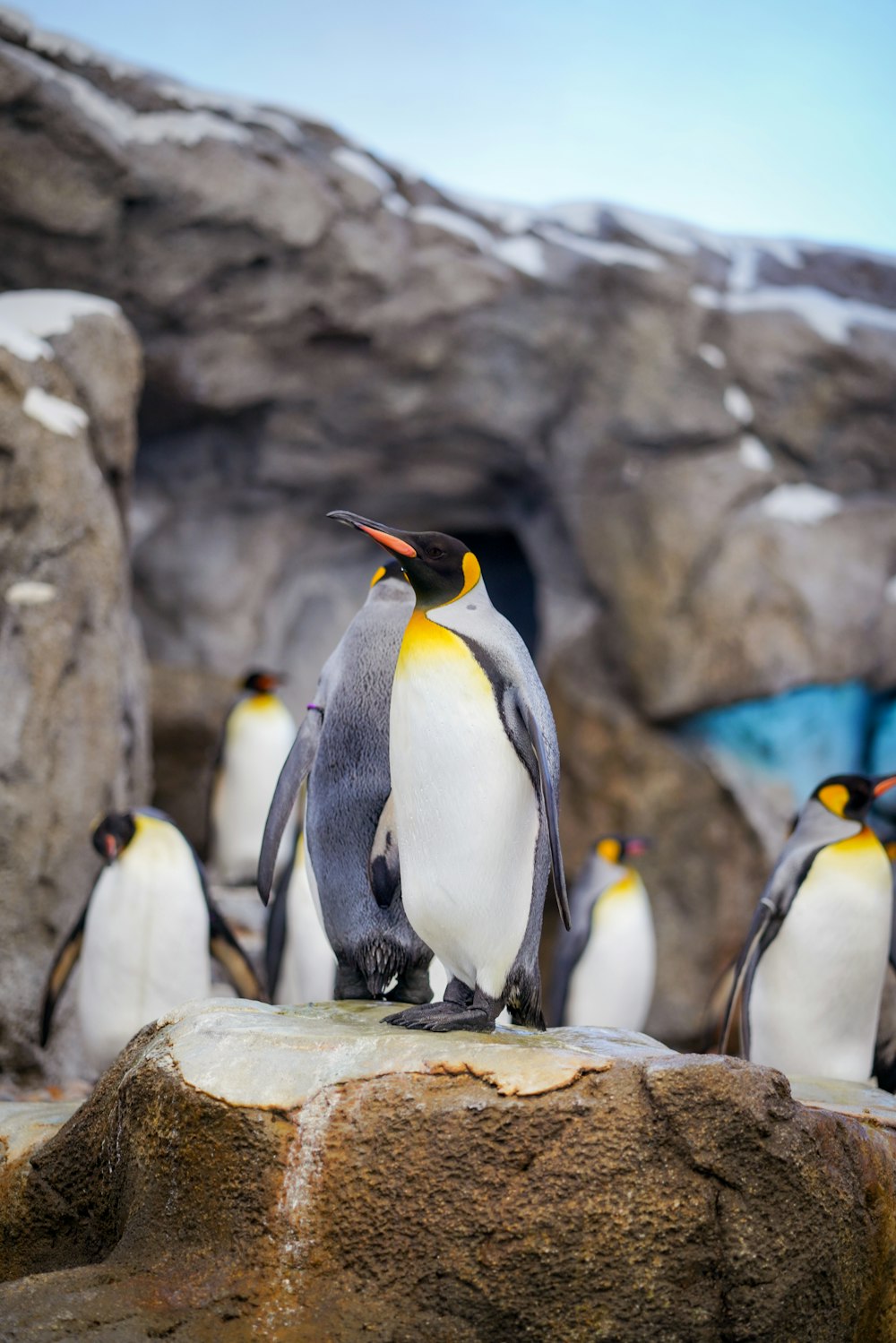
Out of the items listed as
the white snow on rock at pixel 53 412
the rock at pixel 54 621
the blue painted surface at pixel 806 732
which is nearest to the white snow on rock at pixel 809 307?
the blue painted surface at pixel 806 732

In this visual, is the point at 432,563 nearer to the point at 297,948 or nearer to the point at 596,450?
the point at 297,948

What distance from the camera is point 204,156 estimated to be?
7297mm

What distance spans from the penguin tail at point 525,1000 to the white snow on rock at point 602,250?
23.1 feet

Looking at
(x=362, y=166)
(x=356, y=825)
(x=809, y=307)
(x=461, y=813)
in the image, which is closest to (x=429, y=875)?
(x=461, y=813)

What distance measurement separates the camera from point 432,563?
2629mm

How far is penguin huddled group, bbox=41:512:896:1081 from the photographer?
2543 mm

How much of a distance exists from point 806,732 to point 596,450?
244 cm

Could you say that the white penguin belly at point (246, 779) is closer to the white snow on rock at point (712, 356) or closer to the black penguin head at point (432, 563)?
the white snow on rock at point (712, 356)

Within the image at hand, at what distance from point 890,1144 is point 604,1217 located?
759 mm

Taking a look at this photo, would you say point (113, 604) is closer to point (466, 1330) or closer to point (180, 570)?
point (180, 570)

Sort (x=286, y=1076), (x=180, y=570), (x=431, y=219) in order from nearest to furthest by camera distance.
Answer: (x=286, y=1076) → (x=431, y=219) → (x=180, y=570)

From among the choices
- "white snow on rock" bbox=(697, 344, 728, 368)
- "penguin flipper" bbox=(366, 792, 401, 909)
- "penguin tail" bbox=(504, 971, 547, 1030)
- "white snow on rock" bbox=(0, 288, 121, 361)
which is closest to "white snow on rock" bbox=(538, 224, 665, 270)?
"white snow on rock" bbox=(697, 344, 728, 368)

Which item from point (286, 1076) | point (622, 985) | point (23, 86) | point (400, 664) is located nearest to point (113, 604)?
point (23, 86)

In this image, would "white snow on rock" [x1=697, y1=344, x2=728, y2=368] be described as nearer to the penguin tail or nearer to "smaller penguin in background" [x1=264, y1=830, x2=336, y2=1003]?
"smaller penguin in background" [x1=264, y1=830, x2=336, y2=1003]
